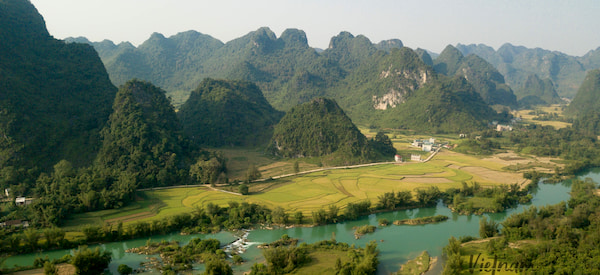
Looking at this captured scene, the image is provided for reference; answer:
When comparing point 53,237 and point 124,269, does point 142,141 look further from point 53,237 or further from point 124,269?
point 124,269

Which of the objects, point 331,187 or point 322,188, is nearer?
point 322,188

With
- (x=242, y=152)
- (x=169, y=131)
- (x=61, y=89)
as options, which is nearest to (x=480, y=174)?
(x=242, y=152)

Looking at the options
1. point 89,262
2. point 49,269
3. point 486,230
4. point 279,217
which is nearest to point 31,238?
point 49,269

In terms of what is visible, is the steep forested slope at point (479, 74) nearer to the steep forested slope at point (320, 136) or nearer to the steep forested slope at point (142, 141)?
the steep forested slope at point (320, 136)

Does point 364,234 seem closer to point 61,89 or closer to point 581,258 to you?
point 581,258

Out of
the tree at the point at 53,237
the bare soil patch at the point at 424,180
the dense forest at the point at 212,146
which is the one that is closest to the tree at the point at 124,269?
the dense forest at the point at 212,146
